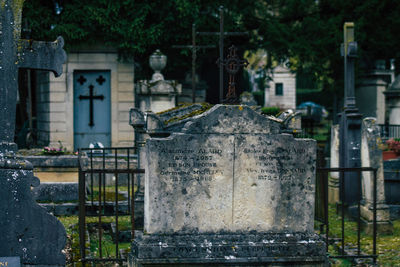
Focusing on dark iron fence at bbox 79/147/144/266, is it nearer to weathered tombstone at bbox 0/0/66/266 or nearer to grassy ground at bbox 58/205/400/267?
grassy ground at bbox 58/205/400/267

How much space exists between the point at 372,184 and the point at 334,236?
1.23 m

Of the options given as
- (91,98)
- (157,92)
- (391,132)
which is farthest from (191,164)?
(91,98)

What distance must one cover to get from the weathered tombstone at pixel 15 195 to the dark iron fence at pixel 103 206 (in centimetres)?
69

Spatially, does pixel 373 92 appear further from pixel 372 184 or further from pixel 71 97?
pixel 372 184

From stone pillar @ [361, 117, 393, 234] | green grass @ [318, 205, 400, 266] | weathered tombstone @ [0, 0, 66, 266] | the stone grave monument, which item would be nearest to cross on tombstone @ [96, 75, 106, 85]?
the stone grave monument

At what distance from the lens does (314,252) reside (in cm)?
648

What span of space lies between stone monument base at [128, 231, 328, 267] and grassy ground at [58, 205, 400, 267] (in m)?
1.66

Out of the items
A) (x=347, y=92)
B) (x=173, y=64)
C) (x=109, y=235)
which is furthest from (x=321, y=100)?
(x=109, y=235)

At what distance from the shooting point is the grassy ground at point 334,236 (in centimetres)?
825

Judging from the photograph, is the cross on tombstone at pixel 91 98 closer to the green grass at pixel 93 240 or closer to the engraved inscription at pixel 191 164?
the green grass at pixel 93 240

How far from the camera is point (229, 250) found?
632 centimetres

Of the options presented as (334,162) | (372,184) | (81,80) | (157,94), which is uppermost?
(81,80)

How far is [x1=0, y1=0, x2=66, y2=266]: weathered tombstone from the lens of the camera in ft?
21.7

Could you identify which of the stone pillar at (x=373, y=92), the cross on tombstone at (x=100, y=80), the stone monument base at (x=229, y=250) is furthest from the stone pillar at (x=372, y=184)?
the stone pillar at (x=373, y=92)
